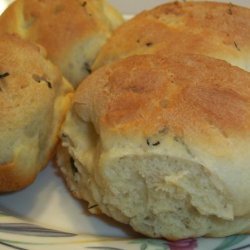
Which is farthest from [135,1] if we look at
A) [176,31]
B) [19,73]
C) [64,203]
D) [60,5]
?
[64,203]

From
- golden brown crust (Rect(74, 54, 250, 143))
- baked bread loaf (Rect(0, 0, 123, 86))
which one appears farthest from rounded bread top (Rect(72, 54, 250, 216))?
baked bread loaf (Rect(0, 0, 123, 86))

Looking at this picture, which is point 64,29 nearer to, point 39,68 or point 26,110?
point 39,68

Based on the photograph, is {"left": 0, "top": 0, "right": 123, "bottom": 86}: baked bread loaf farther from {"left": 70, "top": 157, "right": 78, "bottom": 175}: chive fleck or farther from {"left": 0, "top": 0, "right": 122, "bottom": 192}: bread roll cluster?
{"left": 70, "top": 157, "right": 78, "bottom": 175}: chive fleck

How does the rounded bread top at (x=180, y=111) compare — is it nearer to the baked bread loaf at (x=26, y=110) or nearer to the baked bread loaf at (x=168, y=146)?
the baked bread loaf at (x=168, y=146)

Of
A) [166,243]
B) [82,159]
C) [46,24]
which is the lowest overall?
[166,243]

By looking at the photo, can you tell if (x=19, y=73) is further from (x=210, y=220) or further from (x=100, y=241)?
(x=210, y=220)

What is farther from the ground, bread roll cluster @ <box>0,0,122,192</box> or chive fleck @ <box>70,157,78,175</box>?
bread roll cluster @ <box>0,0,122,192</box>
